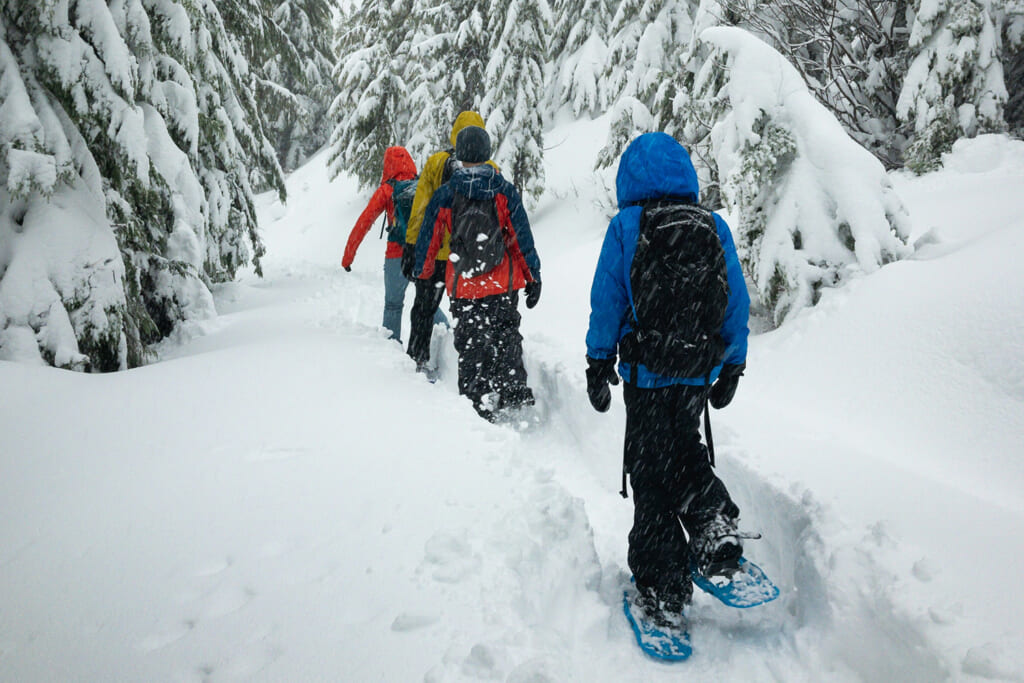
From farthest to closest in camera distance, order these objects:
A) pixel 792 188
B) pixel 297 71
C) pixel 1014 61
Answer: pixel 297 71 → pixel 1014 61 → pixel 792 188

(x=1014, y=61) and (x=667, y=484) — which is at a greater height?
(x=1014, y=61)

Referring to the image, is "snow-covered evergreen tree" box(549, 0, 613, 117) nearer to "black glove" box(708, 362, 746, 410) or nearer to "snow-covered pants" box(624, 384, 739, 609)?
"black glove" box(708, 362, 746, 410)

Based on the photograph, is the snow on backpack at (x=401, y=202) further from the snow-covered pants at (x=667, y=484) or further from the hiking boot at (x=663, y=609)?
the hiking boot at (x=663, y=609)

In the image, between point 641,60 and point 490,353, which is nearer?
point 490,353

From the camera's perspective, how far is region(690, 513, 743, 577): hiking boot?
2.48 metres

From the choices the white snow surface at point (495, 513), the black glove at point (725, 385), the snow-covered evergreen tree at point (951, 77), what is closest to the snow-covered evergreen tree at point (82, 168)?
the white snow surface at point (495, 513)

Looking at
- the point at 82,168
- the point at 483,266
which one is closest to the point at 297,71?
the point at 82,168

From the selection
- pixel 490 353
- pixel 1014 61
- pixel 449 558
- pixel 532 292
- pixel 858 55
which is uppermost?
pixel 858 55

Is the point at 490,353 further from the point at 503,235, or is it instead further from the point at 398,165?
the point at 398,165

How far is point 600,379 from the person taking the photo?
2.64 m

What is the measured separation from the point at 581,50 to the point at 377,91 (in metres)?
6.71

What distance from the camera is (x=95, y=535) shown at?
2207mm

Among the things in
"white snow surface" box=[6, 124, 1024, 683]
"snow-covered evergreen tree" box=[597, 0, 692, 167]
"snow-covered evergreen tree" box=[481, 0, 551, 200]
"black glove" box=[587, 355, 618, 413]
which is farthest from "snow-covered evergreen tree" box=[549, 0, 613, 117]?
"black glove" box=[587, 355, 618, 413]

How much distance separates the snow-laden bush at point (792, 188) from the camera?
5.11m
